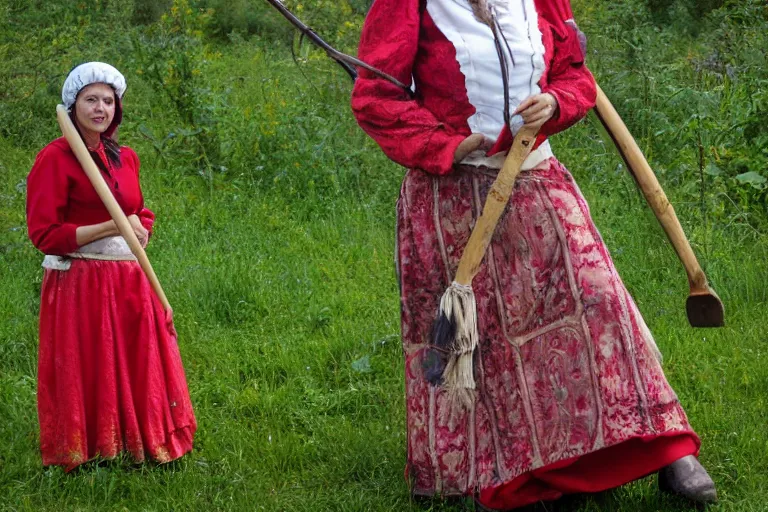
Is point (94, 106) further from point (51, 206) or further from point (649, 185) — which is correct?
point (649, 185)

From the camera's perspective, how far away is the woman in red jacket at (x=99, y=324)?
4.56 meters

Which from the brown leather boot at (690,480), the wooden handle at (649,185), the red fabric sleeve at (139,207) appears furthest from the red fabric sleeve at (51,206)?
the brown leather boot at (690,480)

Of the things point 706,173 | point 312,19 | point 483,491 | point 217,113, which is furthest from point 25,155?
point 483,491

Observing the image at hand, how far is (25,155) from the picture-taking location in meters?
9.47

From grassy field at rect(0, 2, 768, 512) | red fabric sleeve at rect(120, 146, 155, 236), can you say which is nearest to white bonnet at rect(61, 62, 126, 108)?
red fabric sleeve at rect(120, 146, 155, 236)

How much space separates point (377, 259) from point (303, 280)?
496 mm

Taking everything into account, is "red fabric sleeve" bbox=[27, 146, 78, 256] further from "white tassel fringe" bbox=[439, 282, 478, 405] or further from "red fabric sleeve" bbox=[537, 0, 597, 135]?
"red fabric sleeve" bbox=[537, 0, 597, 135]

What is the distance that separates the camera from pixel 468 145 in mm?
3658

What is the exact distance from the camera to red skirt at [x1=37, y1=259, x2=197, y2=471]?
4648mm

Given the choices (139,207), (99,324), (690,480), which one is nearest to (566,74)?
(690,480)

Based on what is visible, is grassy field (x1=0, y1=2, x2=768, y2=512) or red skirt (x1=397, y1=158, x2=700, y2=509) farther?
grassy field (x1=0, y1=2, x2=768, y2=512)

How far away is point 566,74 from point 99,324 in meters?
2.14

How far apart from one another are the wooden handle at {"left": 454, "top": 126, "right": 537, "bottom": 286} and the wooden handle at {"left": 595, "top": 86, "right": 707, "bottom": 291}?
330 millimetres

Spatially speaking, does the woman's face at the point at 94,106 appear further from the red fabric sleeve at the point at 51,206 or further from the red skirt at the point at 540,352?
the red skirt at the point at 540,352
